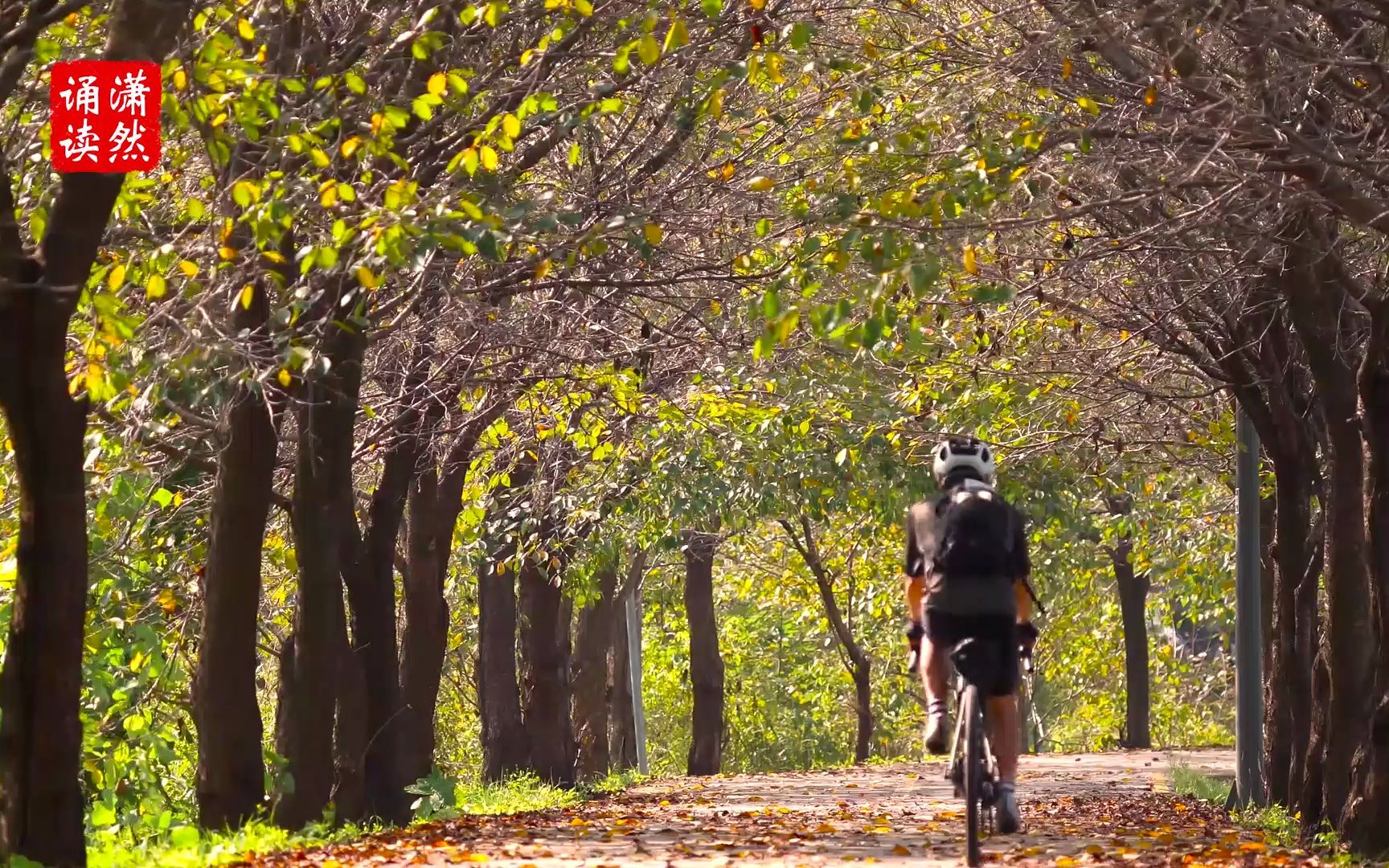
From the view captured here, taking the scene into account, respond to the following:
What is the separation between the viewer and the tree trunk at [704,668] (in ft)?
95.0

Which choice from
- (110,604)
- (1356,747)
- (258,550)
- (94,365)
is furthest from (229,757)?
(1356,747)

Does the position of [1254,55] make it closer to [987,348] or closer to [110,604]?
[987,348]

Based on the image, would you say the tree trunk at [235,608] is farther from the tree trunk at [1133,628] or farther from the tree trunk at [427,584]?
the tree trunk at [1133,628]

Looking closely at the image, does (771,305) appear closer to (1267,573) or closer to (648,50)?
(648,50)

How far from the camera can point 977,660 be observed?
29.7 feet

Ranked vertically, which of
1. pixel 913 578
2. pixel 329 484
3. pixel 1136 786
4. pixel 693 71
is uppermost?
pixel 693 71

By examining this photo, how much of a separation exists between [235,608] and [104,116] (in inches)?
150

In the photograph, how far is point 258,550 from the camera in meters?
12.3

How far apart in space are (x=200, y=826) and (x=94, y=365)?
15.1 ft

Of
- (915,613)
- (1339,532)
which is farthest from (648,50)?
(1339,532)

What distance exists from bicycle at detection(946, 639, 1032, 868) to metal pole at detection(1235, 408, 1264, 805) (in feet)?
22.9

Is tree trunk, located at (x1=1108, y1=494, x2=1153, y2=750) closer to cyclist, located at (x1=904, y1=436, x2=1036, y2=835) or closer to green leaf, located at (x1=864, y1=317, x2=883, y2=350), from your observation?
cyclist, located at (x1=904, y1=436, x2=1036, y2=835)

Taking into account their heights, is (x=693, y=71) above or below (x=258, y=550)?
above

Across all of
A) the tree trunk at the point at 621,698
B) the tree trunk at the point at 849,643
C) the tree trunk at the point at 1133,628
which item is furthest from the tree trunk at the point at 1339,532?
the tree trunk at the point at 621,698
